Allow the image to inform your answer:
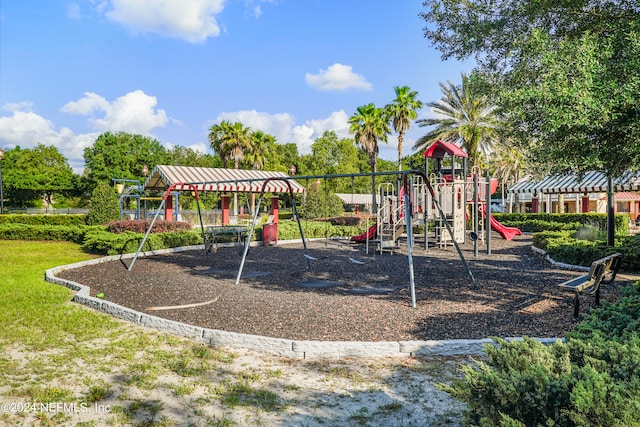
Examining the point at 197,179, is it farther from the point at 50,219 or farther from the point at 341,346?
the point at 341,346

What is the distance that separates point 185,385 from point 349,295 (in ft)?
15.7

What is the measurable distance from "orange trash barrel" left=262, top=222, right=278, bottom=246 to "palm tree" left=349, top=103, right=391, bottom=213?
22693mm

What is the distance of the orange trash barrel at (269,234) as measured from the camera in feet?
64.4

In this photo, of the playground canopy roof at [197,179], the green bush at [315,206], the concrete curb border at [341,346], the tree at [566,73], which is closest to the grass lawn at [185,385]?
the concrete curb border at [341,346]

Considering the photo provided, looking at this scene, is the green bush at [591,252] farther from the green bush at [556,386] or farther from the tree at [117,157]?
the tree at [117,157]

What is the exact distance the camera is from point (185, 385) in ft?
15.2

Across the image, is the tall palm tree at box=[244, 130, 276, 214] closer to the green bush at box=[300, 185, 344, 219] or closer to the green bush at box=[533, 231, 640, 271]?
the green bush at box=[300, 185, 344, 219]

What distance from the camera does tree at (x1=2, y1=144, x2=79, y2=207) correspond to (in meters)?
60.9

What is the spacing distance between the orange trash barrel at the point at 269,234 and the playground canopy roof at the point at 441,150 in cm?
707

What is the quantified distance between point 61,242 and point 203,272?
10781mm

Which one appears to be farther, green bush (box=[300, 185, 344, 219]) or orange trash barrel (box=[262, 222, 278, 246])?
green bush (box=[300, 185, 344, 219])

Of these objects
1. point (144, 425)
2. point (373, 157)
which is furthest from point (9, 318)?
point (373, 157)

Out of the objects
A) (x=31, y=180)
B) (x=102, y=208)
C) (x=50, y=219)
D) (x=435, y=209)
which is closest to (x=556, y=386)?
(x=435, y=209)

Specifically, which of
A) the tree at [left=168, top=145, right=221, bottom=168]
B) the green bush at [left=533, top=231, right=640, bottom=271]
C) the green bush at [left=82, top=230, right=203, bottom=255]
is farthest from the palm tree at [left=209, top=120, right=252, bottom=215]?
the green bush at [left=533, top=231, right=640, bottom=271]
